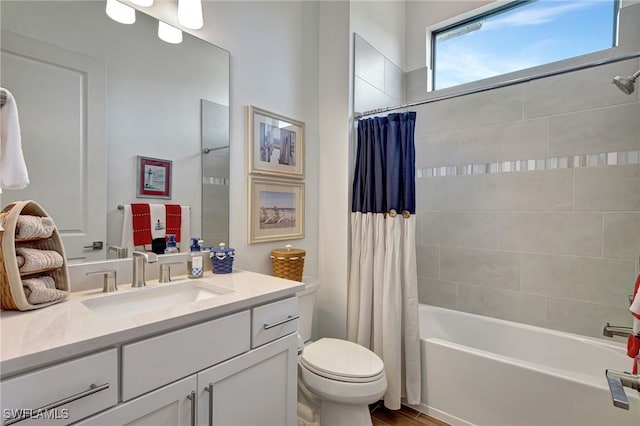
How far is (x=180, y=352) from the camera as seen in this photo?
3.03ft

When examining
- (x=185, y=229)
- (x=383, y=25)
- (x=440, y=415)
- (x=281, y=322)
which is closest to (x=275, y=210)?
(x=185, y=229)

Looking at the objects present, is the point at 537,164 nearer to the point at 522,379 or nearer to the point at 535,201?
the point at 535,201

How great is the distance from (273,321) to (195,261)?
49 centimetres

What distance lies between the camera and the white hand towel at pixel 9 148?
887 millimetres

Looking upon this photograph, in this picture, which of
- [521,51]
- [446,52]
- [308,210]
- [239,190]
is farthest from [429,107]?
[239,190]

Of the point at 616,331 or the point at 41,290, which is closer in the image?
the point at 41,290

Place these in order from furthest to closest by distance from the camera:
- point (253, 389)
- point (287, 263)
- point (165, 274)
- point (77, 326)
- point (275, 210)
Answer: point (275, 210) < point (287, 263) < point (165, 274) < point (253, 389) < point (77, 326)

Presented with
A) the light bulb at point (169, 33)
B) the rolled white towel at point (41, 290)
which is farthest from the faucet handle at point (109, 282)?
the light bulb at point (169, 33)

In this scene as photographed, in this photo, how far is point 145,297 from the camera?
1.23 m

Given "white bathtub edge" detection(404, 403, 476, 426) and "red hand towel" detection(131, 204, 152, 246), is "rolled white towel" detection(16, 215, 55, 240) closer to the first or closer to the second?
"red hand towel" detection(131, 204, 152, 246)

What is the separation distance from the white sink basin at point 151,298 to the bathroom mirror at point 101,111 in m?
0.22

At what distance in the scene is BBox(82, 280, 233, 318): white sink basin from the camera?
1105mm

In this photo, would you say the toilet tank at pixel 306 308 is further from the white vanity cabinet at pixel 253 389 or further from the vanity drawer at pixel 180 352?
the vanity drawer at pixel 180 352

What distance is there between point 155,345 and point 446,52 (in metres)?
2.97
